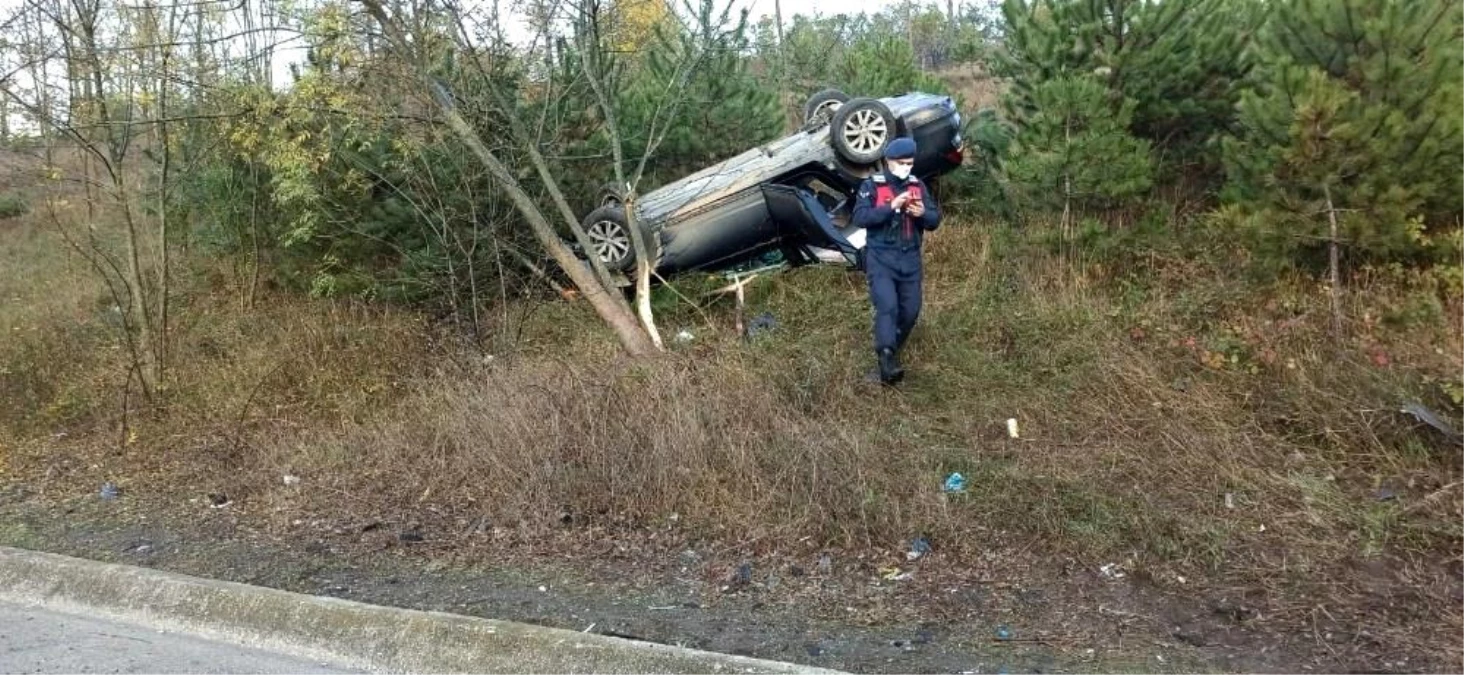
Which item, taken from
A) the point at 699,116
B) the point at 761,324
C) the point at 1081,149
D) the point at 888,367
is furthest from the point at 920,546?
the point at 699,116

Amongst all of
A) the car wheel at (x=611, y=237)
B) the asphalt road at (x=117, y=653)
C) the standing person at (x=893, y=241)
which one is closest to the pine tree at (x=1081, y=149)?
the standing person at (x=893, y=241)

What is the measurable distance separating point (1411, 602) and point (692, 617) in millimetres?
2602

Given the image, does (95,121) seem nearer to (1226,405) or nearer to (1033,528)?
(1033,528)

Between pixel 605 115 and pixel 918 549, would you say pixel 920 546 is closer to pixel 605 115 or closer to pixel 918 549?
pixel 918 549

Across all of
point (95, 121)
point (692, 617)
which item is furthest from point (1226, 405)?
point (95, 121)

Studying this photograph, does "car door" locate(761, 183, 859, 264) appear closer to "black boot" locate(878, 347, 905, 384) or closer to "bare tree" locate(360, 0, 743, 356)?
"bare tree" locate(360, 0, 743, 356)

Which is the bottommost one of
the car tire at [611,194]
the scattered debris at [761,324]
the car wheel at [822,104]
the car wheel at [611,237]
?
the scattered debris at [761,324]

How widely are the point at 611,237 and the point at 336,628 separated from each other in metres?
5.04

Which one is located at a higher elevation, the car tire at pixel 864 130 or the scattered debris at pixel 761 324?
the car tire at pixel 864 130

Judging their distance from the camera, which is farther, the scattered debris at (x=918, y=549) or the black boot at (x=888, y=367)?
the black boot at (x=888, y=367)

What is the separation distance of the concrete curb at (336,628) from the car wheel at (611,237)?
4587 millimetres

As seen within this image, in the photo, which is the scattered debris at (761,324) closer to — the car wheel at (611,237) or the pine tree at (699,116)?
the car wheel at (611,237)

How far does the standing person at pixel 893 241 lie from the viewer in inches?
238

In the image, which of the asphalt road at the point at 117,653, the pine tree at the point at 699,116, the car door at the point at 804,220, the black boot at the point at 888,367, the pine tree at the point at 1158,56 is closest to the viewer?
the asphalt road at the point at 117,653
